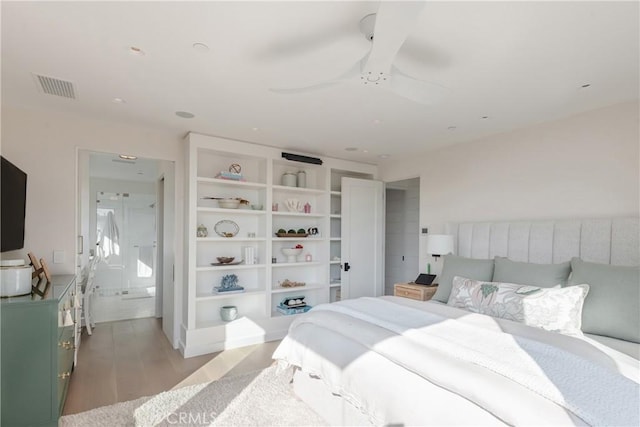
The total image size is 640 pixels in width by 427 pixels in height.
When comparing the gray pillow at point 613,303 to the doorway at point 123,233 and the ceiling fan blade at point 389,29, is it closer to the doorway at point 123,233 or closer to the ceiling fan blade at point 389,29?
the ceiling fan blade at point 389,29

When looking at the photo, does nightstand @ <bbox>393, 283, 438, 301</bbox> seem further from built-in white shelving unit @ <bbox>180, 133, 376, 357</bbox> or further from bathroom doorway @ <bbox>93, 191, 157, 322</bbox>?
bathroom doorway @ <bbox>93, 191, 157, 322</bbox>

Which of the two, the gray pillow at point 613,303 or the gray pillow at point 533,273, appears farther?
the gray pillow at point 533,273

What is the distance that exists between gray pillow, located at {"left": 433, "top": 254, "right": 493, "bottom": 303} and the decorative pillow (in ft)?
1.11

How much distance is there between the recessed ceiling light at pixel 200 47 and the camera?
2070 millimetres

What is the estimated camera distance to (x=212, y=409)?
8.41 feet

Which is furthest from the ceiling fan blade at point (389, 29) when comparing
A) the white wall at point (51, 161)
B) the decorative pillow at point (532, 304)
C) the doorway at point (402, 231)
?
the doorway at point (402, 231)

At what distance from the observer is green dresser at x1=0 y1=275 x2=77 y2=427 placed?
6.99 ft

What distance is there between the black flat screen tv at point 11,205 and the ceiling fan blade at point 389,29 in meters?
2.65

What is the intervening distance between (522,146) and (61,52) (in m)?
4.10

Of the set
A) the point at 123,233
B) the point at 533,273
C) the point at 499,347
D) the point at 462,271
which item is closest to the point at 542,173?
the point at 533,273

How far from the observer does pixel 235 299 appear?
4.47 m

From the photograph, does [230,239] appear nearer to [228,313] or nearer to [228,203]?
[228,203]

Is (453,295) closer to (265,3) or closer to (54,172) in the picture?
(265,3)

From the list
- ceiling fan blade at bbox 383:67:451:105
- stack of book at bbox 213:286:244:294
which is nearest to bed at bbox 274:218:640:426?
ceiling fan blade at bbox 383:67:451:105
